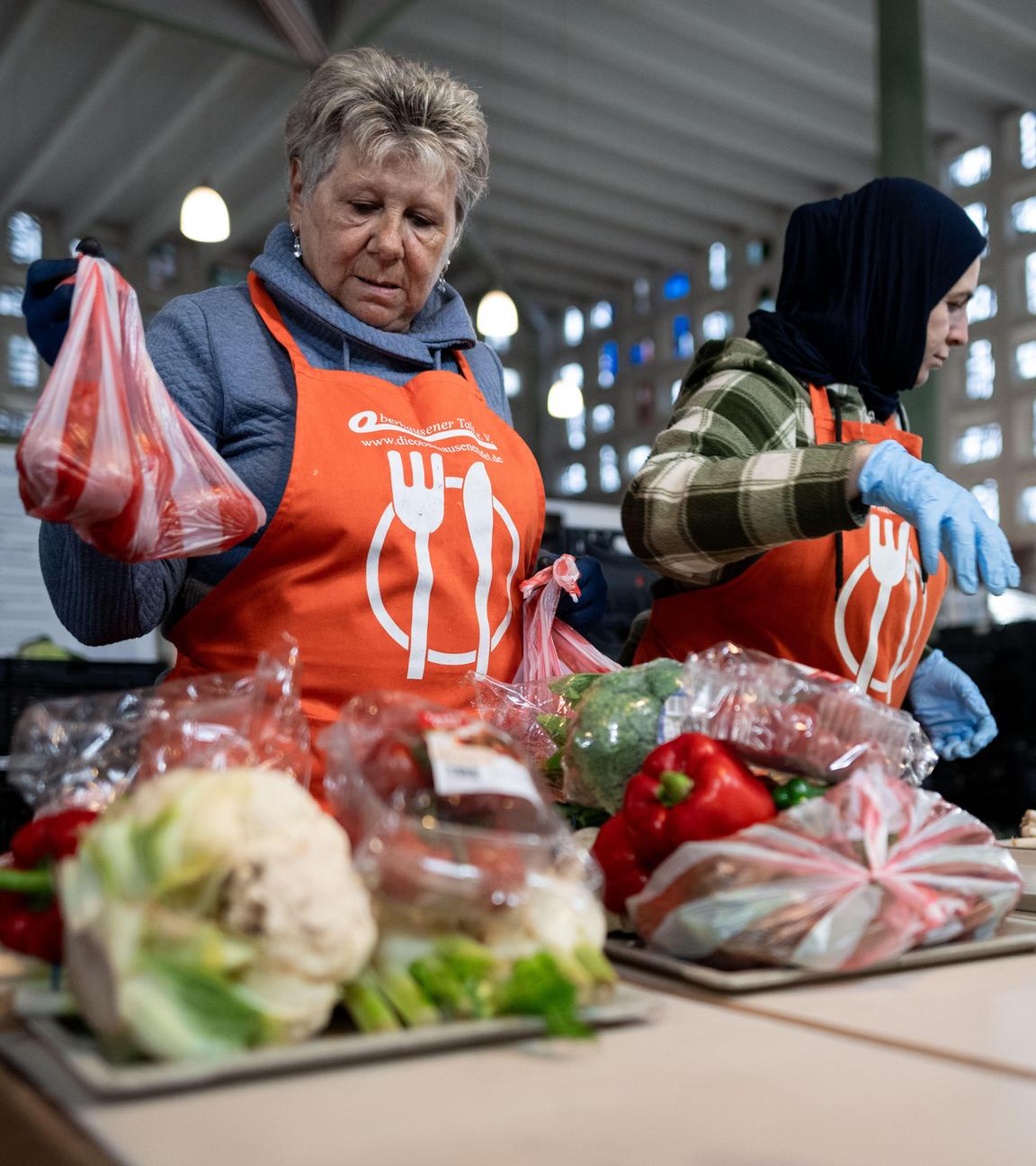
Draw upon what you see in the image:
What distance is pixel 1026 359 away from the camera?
11.2 m

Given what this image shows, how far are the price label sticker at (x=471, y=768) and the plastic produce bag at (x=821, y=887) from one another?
16cm

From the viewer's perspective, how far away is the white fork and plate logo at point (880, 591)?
1.85m

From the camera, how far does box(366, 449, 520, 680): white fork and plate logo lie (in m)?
1.54

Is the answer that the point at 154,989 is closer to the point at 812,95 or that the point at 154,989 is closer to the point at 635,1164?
the point at 635,1164

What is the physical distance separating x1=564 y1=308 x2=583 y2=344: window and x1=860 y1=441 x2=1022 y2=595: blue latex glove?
51.1ft

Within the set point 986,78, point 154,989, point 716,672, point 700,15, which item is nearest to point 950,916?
point 716,672

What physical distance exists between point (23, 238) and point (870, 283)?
41.1 ft

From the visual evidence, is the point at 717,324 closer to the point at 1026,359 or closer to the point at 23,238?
the point at 1026,359

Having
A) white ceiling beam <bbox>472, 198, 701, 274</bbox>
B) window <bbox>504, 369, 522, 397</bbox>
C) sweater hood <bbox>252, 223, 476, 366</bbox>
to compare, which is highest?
white ceiling beam <bbox>472, 198, 701, 274</bbox>

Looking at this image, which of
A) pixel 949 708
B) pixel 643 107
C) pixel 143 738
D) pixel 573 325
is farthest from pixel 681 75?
pixel 143 738

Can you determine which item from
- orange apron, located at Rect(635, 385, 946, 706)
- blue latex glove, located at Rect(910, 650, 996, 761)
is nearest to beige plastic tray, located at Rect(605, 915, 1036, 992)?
orange apron, located at Rect(635, 385, 946, 706)

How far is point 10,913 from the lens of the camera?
33.1 inches

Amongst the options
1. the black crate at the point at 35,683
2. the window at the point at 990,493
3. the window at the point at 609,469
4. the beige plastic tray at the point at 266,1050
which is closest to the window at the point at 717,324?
the window at the point at 609,469

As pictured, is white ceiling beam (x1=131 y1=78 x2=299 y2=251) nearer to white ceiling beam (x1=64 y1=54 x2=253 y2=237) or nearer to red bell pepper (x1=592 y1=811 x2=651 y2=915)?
white ceiling beam (x1=64 y1=54 x2=253 y2=237)
